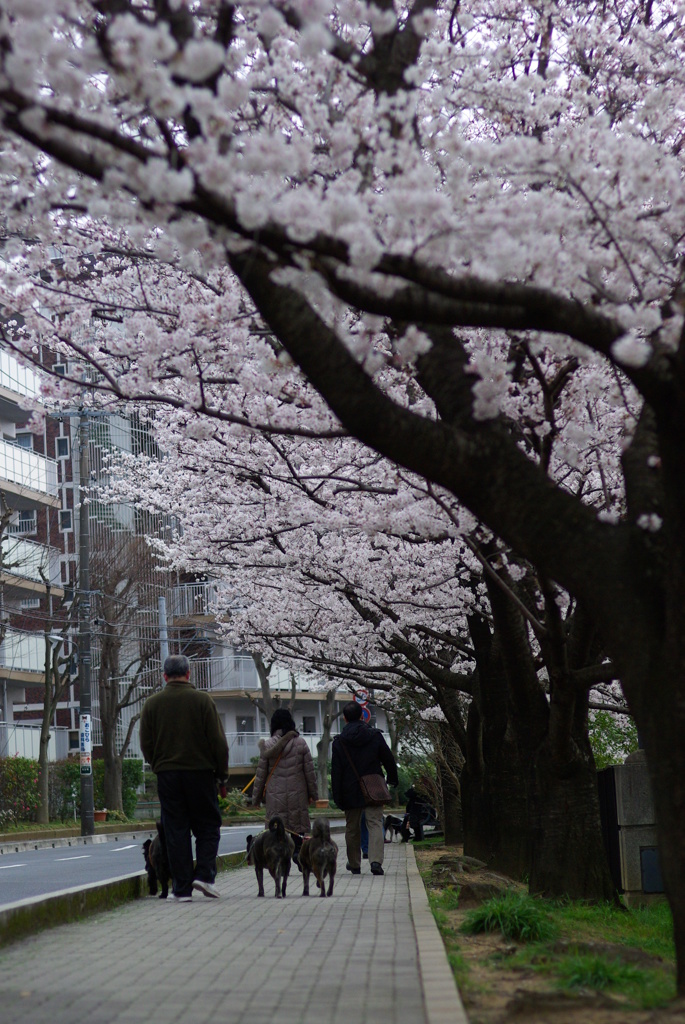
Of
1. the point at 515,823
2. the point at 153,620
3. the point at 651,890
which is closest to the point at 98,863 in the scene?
the point at 515,823

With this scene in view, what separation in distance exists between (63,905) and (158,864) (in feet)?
6.72

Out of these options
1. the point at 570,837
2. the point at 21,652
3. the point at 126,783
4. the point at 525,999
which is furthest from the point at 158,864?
the point at 126,783

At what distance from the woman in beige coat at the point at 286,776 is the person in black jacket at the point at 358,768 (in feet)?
5.29

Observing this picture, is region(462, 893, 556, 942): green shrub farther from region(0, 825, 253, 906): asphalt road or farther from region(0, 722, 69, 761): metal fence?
region(0, 722, 69, 761): metal fence

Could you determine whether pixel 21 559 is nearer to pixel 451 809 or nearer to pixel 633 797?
pixel 451 809

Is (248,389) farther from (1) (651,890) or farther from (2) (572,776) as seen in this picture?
(1) (651,890)

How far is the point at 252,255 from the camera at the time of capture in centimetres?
511

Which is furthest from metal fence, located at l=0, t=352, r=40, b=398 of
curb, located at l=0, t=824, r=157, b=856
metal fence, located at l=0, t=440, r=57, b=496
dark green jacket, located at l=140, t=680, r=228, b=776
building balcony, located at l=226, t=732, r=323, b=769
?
dark green jacket, located at l=140, t=680, r=228, b=776

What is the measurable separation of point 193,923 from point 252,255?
561 centimetres

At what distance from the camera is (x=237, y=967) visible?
672 cm

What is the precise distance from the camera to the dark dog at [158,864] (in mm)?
10805

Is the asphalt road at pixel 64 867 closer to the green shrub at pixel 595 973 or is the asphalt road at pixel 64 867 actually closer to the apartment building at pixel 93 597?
the green shrub at pixel 595 973

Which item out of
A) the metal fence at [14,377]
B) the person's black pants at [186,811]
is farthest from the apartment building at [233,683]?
the person's black pants at [186,811]

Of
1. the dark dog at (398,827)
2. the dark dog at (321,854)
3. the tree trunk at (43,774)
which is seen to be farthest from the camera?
the tree trunk at (43,774)
